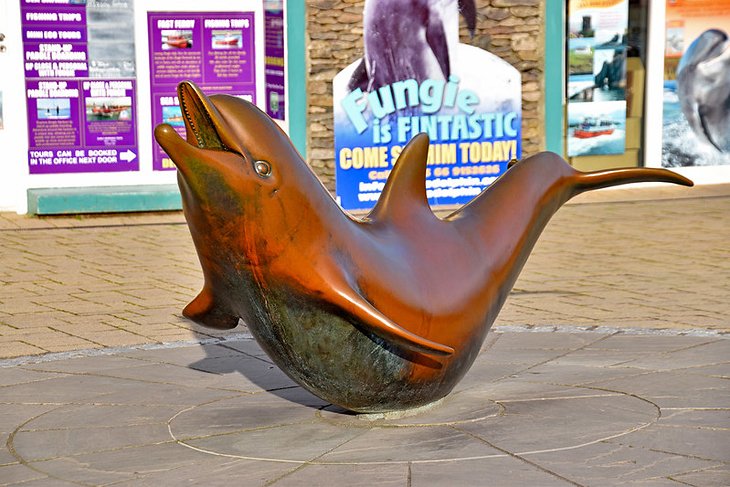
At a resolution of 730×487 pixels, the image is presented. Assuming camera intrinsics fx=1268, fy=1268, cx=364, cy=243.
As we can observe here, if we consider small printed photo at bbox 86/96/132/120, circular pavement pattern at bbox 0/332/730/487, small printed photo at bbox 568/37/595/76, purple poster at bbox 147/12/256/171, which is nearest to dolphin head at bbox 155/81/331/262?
circular pavement pattern at bbox 0/332/730/487

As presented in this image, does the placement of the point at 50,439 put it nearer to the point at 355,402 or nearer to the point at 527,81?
the point at 355,402

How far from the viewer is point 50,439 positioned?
5.53 metres

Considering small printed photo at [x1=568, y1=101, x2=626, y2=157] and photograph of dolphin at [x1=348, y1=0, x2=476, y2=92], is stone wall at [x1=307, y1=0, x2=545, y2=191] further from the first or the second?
small printed photo at [x1=568, y1=101, x2=626, y2=157]

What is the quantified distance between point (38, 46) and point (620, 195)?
21.1ft

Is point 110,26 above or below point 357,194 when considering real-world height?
above

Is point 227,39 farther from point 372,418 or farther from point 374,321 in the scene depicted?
point 374,321

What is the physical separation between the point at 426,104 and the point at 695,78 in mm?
3423

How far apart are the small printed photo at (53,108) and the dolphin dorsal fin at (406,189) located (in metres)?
7.75

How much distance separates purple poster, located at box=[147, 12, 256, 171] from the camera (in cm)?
1291

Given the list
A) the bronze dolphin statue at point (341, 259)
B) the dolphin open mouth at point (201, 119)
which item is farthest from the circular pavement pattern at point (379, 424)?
the dolphin open mouth at point (201, 119)

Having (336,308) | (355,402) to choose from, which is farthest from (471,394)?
(336,308)

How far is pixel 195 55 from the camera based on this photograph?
42.7 feet

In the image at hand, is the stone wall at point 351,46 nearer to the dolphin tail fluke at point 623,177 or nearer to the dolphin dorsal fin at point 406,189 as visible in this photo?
the dolphin tail fluke at point 623,177

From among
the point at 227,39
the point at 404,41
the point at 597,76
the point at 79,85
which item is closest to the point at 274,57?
the point at 227,39
